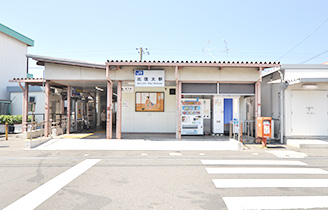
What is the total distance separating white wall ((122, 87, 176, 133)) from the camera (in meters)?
13.9

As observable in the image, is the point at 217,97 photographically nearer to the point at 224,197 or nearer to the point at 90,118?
the point at 224,197

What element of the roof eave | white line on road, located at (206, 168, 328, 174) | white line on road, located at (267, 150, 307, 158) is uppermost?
the roof eave

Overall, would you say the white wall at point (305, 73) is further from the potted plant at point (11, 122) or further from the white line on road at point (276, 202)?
the potted plant at point (11, 122)

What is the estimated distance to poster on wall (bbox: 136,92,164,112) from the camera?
548 inches

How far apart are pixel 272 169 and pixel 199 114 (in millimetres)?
6607

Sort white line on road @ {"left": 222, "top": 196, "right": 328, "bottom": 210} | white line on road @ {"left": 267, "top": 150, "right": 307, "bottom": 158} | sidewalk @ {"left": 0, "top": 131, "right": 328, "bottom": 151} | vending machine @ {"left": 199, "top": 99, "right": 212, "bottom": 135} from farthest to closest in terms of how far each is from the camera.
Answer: vending machine @ {"left": 199, "top": 99, "right": 212, "bottom": 135}
sidewalk @ {"left": 0, "top": 131, "right": 328, "bottom": 151}
white line on road @ {"left": 267, "top": 150, "right": 307, "bottom": 158}
white line on road @ {"left": 222, "top": 196, "right": 328, "bottom": 210}

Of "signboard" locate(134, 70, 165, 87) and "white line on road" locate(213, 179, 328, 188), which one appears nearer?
"white line on road" locate(213, 179, 328, 188)

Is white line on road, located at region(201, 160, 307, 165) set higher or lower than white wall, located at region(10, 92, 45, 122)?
lower

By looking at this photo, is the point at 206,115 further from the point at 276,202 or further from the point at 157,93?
the point at 276,202

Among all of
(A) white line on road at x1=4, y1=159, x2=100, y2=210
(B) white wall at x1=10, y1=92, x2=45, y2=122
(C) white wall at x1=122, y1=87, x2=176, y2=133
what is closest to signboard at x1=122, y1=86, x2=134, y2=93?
(C) white wall at x1=122, y1=87, x2=176, y2=133

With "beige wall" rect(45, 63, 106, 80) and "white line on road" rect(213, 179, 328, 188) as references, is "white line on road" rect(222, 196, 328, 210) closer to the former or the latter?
"white line on road" rect(213, 179, 328, 188)

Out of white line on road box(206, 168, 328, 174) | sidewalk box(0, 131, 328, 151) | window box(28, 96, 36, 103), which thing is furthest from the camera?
window box(28, 96, 36, 103)

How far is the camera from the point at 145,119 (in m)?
13.9

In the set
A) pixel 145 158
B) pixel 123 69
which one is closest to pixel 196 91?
pixel 123 69
